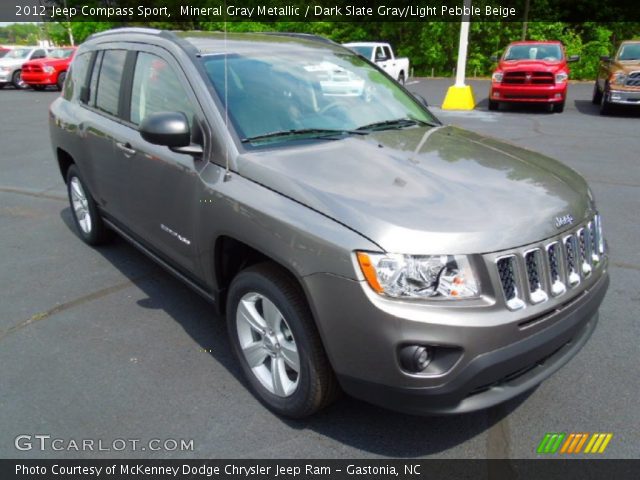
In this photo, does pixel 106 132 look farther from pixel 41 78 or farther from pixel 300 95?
pixel 41 78

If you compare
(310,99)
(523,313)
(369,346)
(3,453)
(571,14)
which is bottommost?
(3,453)

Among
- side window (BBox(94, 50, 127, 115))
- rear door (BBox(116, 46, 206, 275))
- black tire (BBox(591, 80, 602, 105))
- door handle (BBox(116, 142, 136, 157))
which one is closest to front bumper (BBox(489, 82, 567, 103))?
black tire (BBox(591, 80, 602, 105))

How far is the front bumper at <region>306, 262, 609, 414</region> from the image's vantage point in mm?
2092

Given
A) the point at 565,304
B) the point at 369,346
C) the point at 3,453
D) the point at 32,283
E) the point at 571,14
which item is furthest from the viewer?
the point at 571,14

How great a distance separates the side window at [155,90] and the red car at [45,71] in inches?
871

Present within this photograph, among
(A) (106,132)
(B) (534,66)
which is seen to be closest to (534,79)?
(B) (534,66)

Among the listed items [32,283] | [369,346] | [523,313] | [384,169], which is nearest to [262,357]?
[369,346]

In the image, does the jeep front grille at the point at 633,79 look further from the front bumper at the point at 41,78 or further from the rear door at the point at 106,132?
the front bumper at the point at 41,78

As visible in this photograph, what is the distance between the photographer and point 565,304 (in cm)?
240

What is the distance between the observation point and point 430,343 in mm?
2094

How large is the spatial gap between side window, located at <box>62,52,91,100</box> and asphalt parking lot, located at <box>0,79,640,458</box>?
1449 mm

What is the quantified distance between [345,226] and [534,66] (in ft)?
44.6
